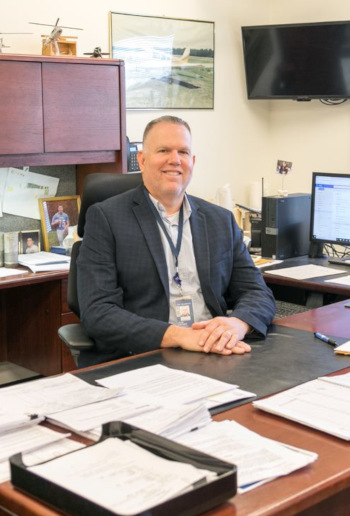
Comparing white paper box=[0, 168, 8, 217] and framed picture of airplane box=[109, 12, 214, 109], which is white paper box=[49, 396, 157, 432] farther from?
framed picture of airplane box=[109, 12, 214, 109]

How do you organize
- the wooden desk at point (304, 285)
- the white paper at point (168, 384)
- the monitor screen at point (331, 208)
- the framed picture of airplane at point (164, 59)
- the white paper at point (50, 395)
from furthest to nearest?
the framed picture of airplane at point (164, 59) → the monitor screen at point (331, 208) → the wooden desk at point (304, 285) → the white paper at point (168, 384) → the white paper at point (50, 395)

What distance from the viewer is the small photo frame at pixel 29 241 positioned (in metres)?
3.87

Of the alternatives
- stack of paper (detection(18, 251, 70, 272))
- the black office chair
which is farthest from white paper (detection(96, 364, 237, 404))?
stack of paper (detection(18, 251, 70, 272))

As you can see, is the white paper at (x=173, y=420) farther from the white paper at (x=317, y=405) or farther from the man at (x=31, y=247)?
the man at (x=31, y=247)

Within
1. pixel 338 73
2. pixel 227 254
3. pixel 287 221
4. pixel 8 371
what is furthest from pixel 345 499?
pixel 338 73

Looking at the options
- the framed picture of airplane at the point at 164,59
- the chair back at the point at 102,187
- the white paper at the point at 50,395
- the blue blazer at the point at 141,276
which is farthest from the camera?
the framed picture of airplane at the point at 164,59

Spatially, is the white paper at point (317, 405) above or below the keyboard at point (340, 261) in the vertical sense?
above

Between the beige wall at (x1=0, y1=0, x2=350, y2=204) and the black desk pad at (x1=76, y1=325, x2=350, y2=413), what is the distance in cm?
254

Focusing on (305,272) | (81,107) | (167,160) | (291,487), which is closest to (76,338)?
(167,160)

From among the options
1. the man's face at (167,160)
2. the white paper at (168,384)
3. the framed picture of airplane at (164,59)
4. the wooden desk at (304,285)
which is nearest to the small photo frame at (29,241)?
the framed picture of airplane at (164,59)

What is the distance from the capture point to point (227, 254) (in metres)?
2.57

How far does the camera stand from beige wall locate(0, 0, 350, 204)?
15.6 ft

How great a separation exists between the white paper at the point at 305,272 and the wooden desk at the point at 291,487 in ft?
5.80

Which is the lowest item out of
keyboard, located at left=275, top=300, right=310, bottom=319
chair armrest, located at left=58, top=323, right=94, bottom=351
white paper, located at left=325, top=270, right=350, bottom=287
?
keyboard, located at left=275, top=300, right=310, bottom=319
